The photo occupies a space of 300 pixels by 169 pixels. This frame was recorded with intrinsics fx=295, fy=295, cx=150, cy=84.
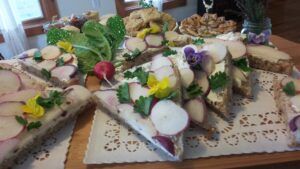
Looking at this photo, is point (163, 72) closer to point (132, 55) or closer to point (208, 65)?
point (208, 65)

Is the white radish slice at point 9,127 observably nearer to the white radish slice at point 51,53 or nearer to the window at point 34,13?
the white radish slice at point 51,53

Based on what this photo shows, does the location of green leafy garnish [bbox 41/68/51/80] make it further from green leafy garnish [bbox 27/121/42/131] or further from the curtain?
the curtain

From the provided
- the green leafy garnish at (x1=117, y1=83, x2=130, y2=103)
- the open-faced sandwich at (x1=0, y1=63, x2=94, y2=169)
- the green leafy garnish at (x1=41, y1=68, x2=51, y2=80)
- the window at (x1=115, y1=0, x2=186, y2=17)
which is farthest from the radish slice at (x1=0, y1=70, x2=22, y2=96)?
the window at (x1=115, y1=0, x2=186, y2=17)

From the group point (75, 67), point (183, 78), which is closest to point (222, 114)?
point (183, 78)

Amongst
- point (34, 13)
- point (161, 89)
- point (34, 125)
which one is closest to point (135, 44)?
point (161, 89)

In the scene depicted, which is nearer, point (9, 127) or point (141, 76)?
point (9, 127)

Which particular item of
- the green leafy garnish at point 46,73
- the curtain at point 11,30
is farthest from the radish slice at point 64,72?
the curtain at point 11,30

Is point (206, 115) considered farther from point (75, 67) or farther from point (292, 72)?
point (75, 67)
